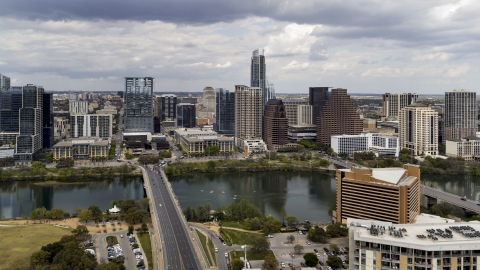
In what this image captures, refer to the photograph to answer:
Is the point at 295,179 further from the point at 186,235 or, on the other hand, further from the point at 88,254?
the point at 88,254

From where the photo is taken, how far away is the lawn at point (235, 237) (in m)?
12.8

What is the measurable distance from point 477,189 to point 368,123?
2347 centimetres

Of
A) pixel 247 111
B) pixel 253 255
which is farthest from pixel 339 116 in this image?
pixel 253 255

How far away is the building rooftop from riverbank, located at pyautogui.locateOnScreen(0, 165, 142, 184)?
19.9 metres

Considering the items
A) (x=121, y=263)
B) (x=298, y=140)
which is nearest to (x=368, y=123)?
(x=298, y=140)

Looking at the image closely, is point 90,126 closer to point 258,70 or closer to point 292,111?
point 258,70

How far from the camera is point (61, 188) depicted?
22.5m

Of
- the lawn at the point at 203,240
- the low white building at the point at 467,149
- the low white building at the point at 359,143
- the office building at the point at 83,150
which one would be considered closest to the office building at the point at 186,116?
the office building at the point at 83,150

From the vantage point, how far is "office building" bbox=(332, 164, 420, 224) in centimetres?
1324

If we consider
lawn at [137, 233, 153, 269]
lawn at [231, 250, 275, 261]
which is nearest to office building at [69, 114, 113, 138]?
lawn at [137, 233, 153, 269]

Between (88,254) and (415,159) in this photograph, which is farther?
(415,159)

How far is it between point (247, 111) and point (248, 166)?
36.3 ft

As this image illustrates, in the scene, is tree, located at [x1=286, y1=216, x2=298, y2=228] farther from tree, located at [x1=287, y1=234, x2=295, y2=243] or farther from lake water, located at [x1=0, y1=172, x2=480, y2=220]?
lake water, located at [x1=0, y1=172, x2=480, y2=220]

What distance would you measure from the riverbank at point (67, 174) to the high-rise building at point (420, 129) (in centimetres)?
2042
